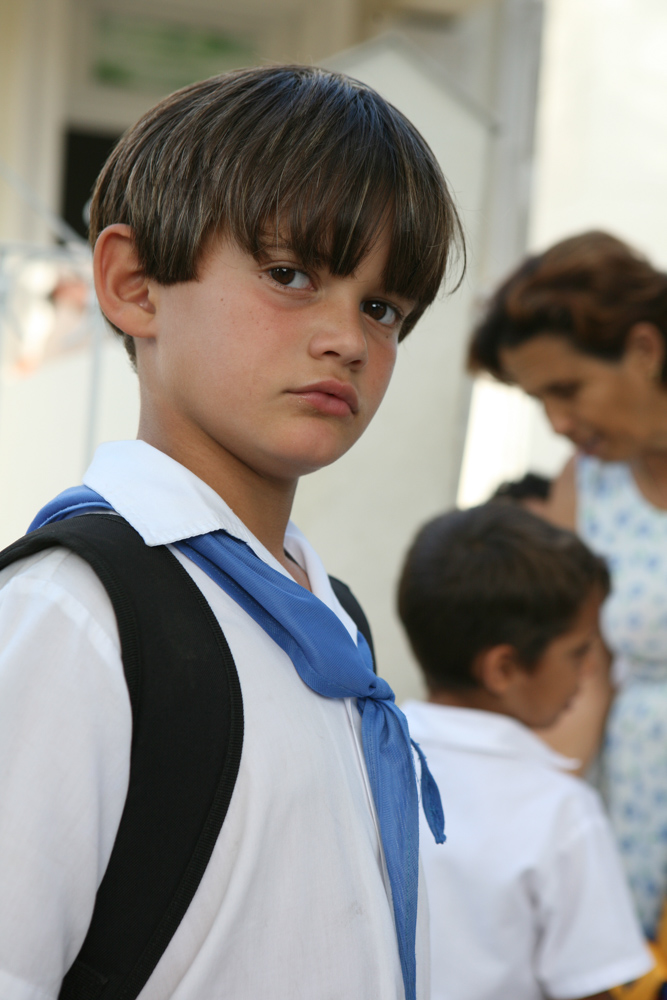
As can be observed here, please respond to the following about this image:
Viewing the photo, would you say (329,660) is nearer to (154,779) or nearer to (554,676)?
(154,779)

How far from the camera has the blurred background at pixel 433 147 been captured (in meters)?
1.83

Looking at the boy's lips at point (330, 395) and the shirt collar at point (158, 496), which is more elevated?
the boy's lips at point (330, 395)

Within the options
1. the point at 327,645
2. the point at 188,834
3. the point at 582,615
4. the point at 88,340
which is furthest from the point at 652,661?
the point at 188,834

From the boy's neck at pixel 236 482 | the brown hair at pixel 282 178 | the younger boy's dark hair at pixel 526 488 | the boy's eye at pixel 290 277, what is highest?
the brown hair at pixel 282 178

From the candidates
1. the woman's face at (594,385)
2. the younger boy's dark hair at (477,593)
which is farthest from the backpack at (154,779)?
the woman's face at (594,385)

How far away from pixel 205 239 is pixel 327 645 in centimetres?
35

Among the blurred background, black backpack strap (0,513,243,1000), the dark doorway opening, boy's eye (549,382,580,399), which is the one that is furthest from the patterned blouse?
the dark doorway opening

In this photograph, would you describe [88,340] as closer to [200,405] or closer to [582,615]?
[582,615]

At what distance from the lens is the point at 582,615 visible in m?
1.81

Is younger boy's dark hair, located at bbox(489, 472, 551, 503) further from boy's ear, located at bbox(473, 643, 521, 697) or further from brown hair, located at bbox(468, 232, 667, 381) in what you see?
boy's ear, located at bbox(473, 643, 521, 697)

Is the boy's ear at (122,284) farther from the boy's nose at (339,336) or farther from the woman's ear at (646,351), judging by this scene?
the woman's ear at (646,351)

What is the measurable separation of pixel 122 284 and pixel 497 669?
1035 mm

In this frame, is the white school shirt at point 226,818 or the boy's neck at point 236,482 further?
the boy's neck at point 236,482

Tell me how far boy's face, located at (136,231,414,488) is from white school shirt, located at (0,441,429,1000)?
0.06m
